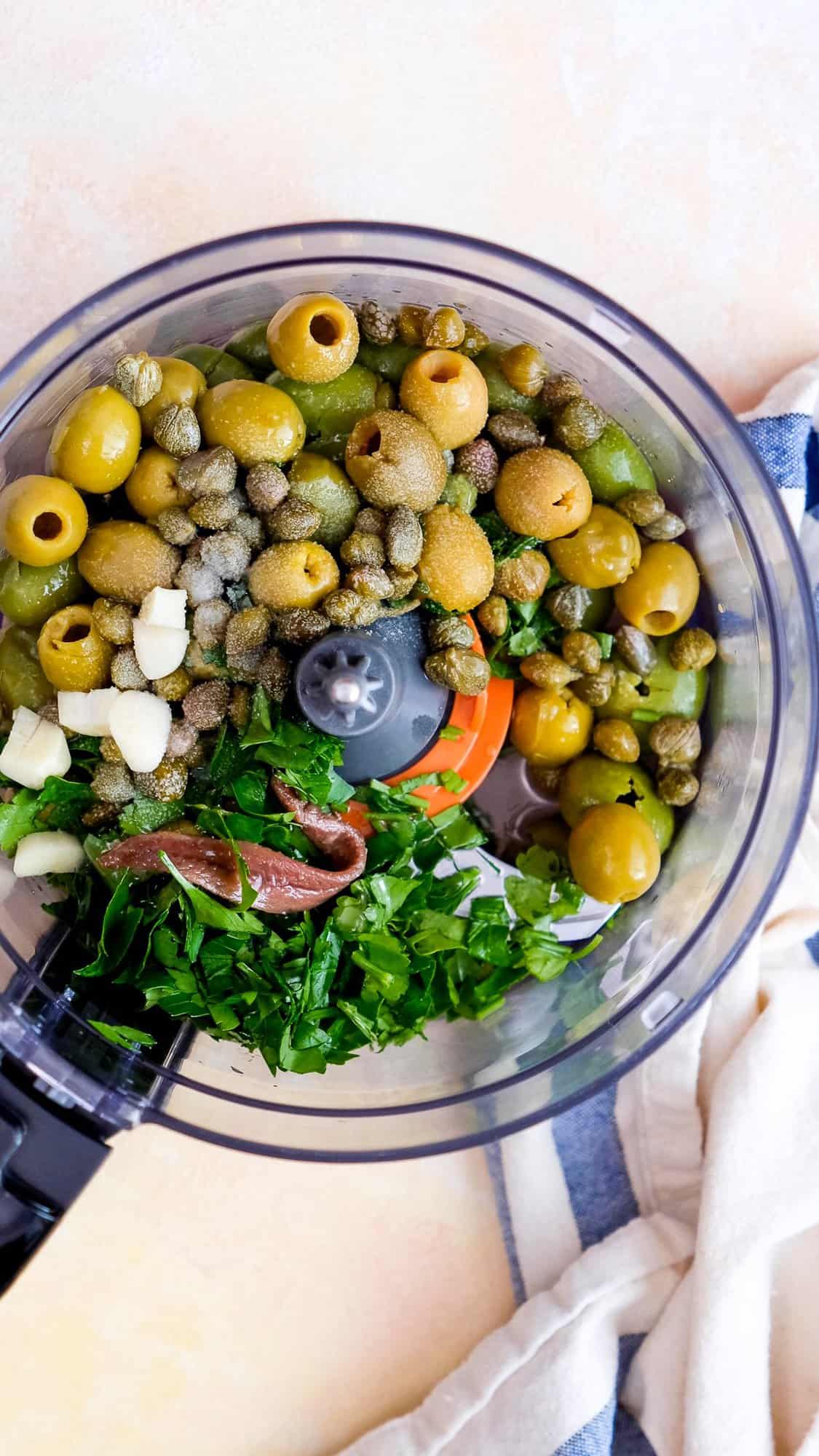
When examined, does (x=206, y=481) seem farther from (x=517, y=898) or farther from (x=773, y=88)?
(x=773, y=88)

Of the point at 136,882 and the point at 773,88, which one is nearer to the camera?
the point at 136,882

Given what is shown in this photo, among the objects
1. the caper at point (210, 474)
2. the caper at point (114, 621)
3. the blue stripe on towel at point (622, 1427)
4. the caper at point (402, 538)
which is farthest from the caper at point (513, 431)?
the blue stripe on towel at point (622, 1427)

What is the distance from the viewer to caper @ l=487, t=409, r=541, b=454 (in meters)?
0.95

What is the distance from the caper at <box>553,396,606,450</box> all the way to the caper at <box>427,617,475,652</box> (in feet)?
0.56

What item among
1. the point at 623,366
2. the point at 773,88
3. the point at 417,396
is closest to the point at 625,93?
the point at 773,88

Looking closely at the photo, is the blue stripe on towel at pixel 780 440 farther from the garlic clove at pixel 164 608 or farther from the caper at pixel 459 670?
the garlic clove at pixel 164 608

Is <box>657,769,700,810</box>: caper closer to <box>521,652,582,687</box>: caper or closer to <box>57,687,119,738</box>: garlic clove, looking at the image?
<box>521,652,582,687</box>: caper

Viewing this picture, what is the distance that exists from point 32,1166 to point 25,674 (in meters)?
0.38

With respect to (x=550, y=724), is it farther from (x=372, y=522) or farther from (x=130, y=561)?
(x=130, y=561)

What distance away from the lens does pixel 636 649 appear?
993 mm

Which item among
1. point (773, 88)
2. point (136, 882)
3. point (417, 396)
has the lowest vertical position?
point (136, 882)

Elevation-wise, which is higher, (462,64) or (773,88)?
(773,88)

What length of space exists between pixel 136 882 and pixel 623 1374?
2.10 ft

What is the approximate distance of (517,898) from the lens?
1.03 meters
